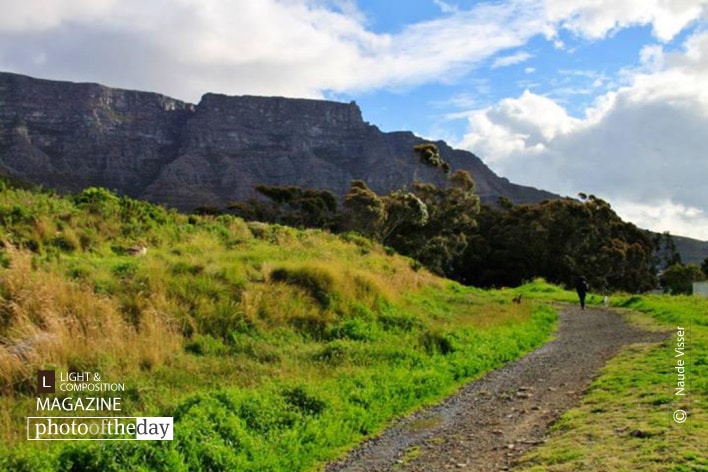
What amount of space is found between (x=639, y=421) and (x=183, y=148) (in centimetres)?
17679

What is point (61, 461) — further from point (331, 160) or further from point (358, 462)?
point (331, 160)

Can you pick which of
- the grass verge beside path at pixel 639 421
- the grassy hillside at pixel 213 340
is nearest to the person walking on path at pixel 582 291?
the grassy hillside at pixel 213 340

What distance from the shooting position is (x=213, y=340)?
415 inches

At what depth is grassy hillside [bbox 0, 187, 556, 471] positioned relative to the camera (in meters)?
6.78

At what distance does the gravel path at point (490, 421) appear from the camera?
22.3ft

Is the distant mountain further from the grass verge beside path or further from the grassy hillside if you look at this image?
the grass verge beside path

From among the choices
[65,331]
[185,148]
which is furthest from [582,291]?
[185,148]

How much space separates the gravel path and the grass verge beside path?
0.35 meters

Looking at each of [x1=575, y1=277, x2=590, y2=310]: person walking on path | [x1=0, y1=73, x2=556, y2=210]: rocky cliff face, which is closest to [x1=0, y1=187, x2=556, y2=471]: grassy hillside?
[x1=575, y1=277, x2=590, y2=310]: person walking on path

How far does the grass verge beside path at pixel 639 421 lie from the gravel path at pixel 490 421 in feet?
1.14

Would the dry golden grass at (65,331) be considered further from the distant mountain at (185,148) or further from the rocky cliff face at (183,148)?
the distant mountain at (185,148)

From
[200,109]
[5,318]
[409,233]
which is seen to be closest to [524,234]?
[409,233]

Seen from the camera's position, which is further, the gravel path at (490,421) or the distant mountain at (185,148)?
the distant mountain at (185,148)

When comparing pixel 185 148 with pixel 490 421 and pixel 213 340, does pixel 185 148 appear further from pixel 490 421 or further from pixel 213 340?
pixel 490 421
